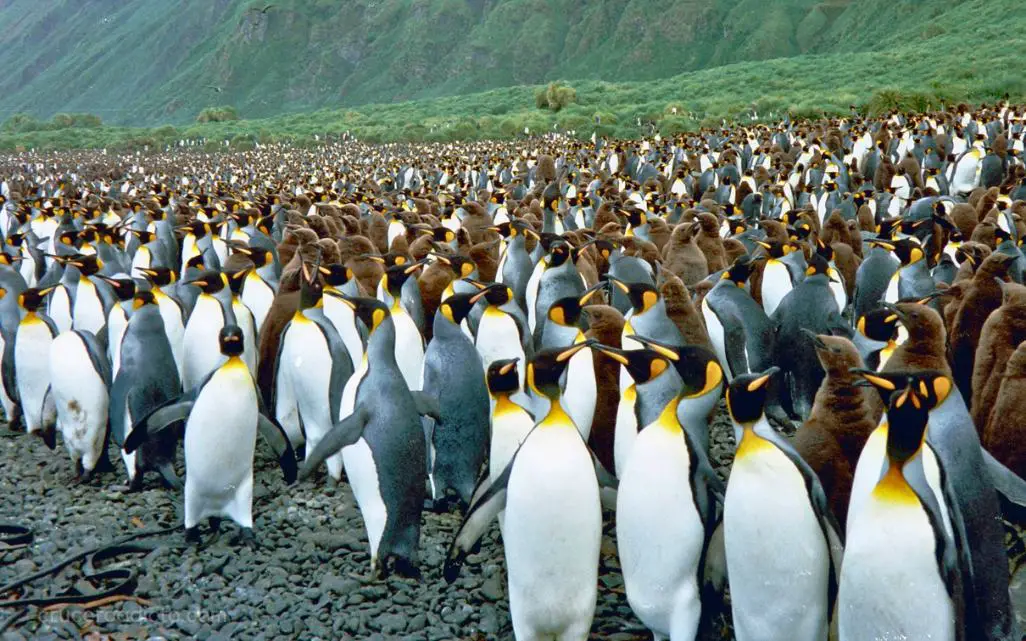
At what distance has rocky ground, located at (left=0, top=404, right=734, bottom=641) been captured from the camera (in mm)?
3652

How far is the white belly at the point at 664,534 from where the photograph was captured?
3.17 meters

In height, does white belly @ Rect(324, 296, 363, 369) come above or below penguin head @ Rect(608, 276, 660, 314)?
below

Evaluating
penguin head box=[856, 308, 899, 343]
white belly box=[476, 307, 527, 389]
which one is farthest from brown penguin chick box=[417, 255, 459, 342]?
penguin head box=[856, 308, 899, 343]

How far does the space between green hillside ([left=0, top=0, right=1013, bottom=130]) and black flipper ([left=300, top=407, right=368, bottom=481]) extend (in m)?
32.7

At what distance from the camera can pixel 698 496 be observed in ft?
10.4

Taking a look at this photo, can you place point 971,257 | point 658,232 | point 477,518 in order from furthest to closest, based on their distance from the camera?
point 658,232 < point 971,257 < point 477,518

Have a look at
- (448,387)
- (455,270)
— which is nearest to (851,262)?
(455,270)

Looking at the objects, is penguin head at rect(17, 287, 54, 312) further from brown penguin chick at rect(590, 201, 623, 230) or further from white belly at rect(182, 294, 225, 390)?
brown penguin chick at rect(590, 201, 623, 230)

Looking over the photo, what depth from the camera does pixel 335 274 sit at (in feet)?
18.8

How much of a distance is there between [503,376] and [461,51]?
9114cm

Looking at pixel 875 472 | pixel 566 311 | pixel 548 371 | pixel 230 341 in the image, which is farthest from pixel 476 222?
pixel 875 472

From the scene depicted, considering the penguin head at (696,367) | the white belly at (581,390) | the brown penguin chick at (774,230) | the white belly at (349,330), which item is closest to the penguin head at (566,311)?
the white belly at (581,390)

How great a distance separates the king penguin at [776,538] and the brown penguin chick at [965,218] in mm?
6846

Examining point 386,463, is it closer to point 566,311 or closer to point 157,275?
point 566,311
